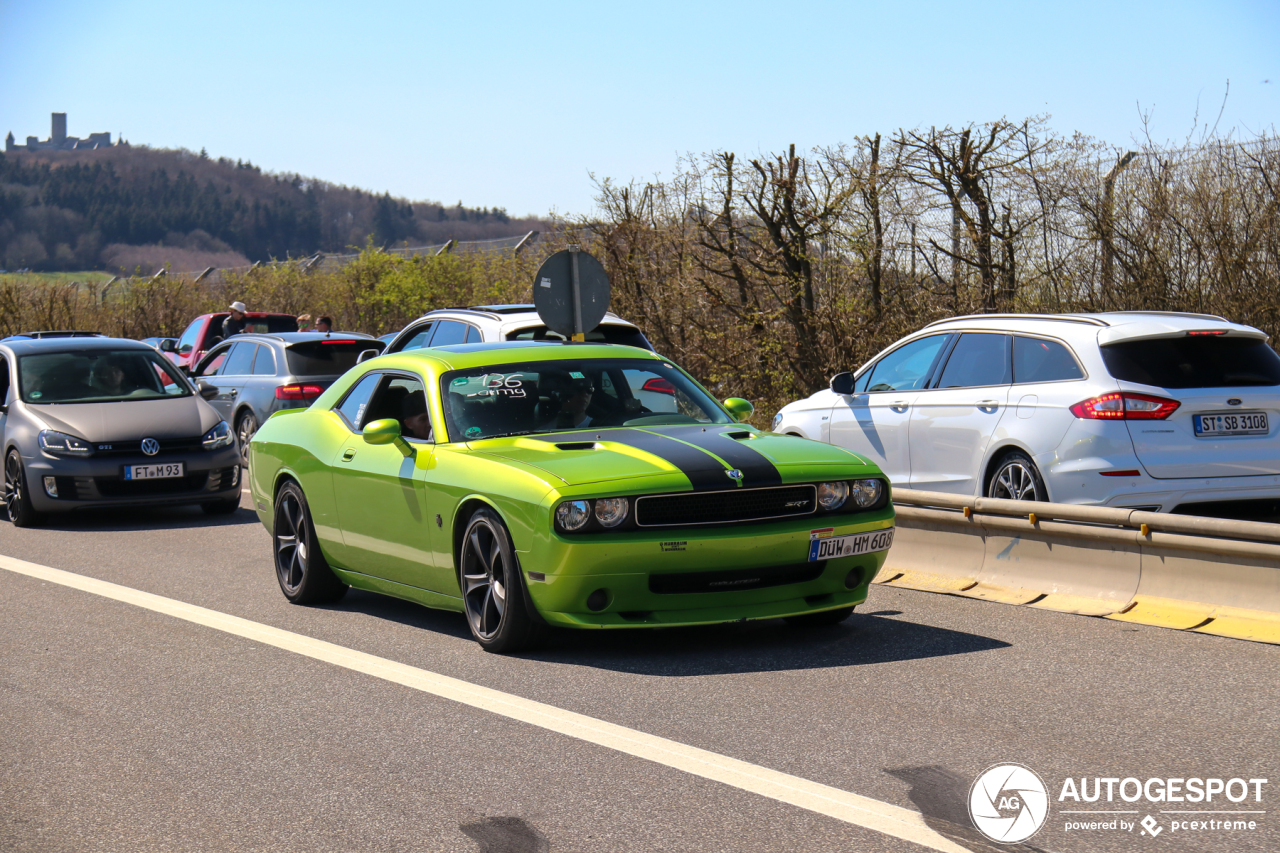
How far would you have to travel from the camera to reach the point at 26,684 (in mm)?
6770

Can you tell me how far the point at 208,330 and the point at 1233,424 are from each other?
2044cm

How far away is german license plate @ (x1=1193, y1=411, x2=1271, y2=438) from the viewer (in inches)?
350

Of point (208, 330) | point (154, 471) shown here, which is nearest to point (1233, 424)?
point (154, 471)

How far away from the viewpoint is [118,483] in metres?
13.2

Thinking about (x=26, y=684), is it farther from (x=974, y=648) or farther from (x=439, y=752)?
(x=974, y=648)

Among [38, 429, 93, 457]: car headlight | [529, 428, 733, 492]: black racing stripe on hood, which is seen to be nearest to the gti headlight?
[529, 428, 733, 492]: black racing stripe on hood

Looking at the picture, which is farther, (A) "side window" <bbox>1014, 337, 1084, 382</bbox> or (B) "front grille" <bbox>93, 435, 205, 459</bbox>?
(B) "front grille" <bbox>93, 435, 205, 459</bbox>

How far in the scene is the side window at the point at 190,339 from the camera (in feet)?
84.5

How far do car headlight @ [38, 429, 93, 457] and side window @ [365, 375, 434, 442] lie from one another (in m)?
5.59

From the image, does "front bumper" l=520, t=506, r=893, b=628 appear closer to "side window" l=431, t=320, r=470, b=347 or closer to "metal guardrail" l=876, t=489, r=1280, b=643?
"metal guardrail" l=876, t=489, r=1280, b=643

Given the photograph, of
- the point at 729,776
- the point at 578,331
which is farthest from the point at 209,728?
the point at 578,331

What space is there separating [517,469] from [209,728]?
188cm

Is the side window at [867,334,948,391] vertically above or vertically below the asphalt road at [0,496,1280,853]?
above

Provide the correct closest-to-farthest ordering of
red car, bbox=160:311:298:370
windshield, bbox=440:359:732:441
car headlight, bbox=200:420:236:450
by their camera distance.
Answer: windshield, bbox=440:359:732:441, car headlight, bbox=200:420:236:450, red car, bbox=160:311:298:370
